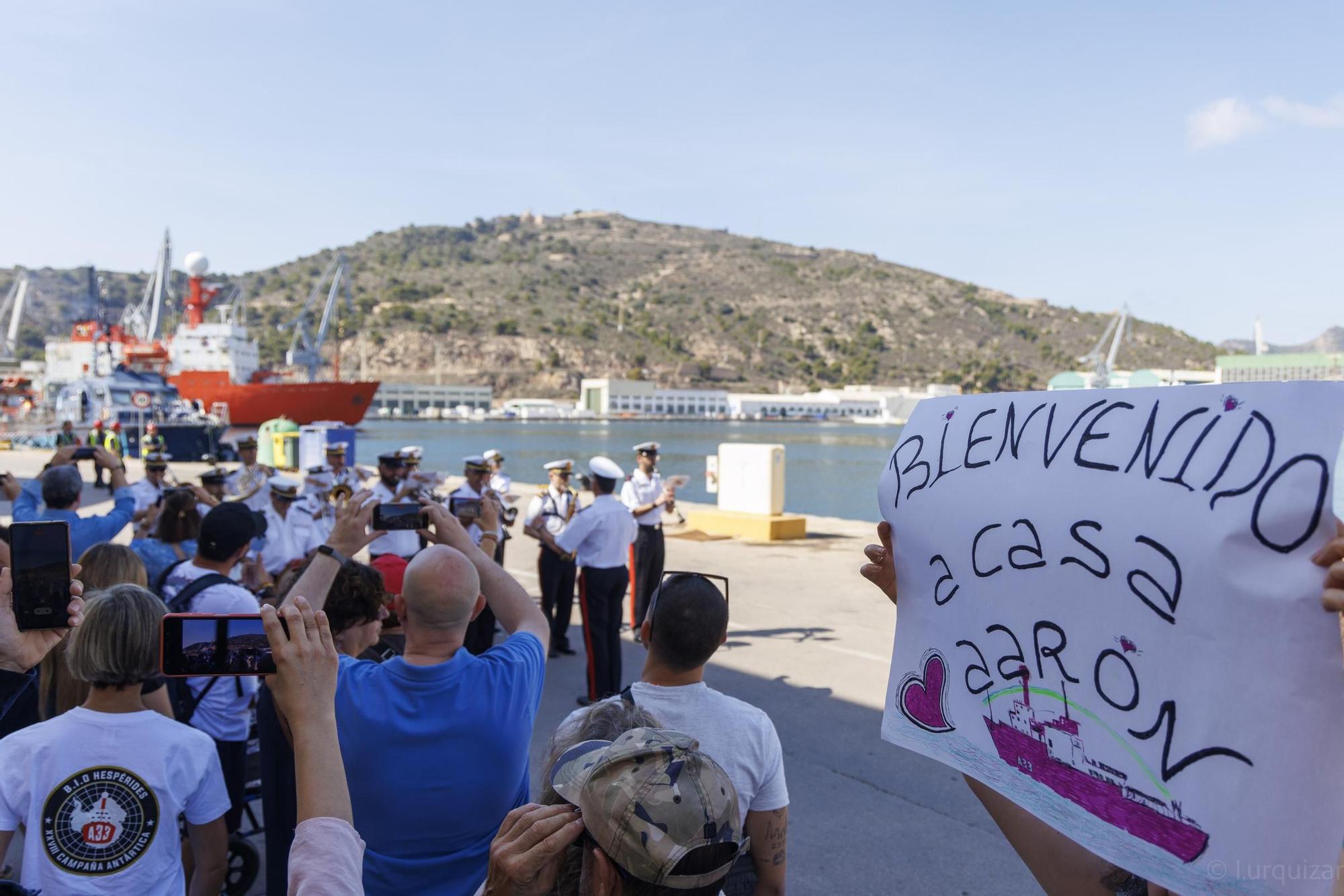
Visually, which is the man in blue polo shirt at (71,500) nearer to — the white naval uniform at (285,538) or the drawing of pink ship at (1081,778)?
the white naval uniform at (285,538)

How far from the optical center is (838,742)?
5.39 meters

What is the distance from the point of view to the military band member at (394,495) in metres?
7.10

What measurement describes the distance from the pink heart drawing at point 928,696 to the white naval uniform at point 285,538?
5895 mm

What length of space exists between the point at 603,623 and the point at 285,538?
9.04 feet

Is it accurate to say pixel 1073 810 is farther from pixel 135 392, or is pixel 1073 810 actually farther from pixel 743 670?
pixel 135 392

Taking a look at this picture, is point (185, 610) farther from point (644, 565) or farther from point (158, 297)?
point (158, 297)

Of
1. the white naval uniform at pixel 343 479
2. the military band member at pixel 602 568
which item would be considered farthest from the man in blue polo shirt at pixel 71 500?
the military band member at pixel 602 568

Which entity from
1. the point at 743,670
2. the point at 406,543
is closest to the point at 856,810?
the point at 743,670

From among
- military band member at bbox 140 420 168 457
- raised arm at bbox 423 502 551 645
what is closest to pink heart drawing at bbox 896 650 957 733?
raised arm at bbox 423 502 551 645

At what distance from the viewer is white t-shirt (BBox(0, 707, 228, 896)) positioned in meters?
2.21

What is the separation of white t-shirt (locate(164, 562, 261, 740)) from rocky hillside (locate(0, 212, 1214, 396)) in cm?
13548

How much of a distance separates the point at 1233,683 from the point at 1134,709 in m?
0.18

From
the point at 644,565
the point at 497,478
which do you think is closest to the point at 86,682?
the point at 644,565

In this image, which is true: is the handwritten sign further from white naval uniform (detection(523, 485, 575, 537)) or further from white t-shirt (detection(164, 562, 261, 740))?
white naval uniform (detection(523, 485, 575, 537))
